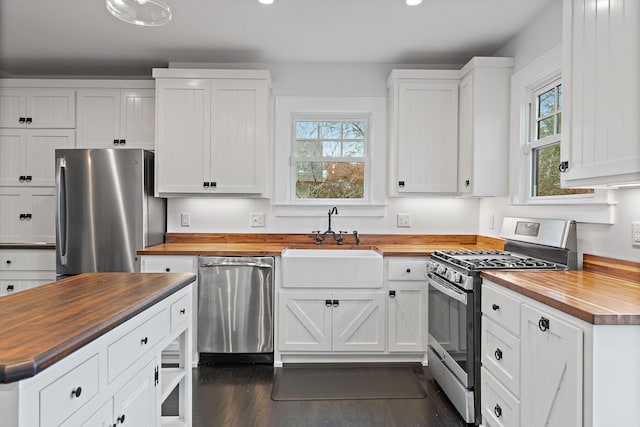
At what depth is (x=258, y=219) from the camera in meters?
3.56

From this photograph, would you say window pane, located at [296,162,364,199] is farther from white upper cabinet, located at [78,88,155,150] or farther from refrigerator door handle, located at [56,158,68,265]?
refrigerator door handle, located at [56,158,68,265]

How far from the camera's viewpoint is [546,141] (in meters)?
2.64

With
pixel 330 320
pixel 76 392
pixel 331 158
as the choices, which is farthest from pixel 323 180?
pixel 76 392

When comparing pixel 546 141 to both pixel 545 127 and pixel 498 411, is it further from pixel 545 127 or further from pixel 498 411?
pixel 498 411

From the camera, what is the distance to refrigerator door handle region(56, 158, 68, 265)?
119 inches

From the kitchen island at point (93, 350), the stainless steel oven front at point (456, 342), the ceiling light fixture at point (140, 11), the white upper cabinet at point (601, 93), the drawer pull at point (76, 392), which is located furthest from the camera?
the stainless steel oven front at point (456, 342)

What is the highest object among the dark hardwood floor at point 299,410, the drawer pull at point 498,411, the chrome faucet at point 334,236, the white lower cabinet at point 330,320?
the chrome faucet at point 334,236

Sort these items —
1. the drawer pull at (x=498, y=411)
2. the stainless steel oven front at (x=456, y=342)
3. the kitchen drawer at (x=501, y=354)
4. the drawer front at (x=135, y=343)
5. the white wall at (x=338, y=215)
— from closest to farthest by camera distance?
the drawer front at (x=135, y=343) → the kitchen drawer at (x=501, y=354) → the drawer pull at (x=498, y=411) → the stainless steel oven front at (x=456, y=342) → the white wall at (x=338, y=215)

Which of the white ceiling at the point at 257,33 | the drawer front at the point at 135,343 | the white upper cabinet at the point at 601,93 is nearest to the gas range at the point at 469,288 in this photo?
the white upper cabinet at the point at 601,93

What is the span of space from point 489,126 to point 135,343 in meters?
2.87

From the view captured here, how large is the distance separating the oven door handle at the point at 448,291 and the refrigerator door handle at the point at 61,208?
286 centimetres

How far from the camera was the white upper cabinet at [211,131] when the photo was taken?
3.22 m

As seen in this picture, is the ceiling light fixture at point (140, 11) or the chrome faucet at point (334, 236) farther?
the chrome faucet at point (334, 236)

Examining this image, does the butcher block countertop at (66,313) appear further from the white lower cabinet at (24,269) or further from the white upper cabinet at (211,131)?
the white lower cabinet at (24,269)
